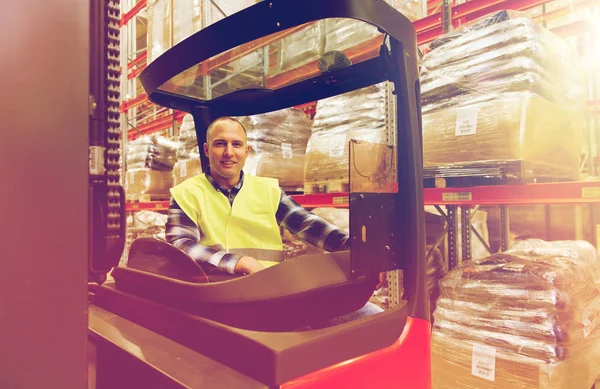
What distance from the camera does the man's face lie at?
2342 millimetres

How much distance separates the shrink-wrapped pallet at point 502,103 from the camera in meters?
2.34

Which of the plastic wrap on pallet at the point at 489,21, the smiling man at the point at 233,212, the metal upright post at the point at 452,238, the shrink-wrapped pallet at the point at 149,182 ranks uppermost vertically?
the plastic wrap on pallet at the point at 489,21

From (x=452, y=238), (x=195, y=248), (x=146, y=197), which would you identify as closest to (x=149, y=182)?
(x=146, y=197)

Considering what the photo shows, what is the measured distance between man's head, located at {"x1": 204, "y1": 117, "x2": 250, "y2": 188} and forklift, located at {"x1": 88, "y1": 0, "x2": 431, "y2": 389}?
661 millimetres

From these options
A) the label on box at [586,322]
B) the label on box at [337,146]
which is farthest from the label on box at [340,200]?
the label on box at [586,322]

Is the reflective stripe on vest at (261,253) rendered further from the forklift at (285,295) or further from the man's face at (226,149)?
the forklift at (285,295)

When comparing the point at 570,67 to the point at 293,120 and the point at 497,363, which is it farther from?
the point at 293,120

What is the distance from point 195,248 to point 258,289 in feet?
2.35

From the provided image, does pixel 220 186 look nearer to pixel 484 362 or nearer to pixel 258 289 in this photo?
pixel 258 289

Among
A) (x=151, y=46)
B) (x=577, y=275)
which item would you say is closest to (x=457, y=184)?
(x=577, y=275)

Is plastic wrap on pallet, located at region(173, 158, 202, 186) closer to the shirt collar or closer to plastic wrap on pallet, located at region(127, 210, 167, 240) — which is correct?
plastic wrap on pallet, located at region(127, 210, 167, 240)

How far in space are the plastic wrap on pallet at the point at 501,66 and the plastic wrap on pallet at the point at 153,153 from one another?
363 centimetres

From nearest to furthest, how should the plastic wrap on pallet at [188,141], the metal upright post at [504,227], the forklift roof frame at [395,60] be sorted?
the forklift roof frame at [395,60], the metal upright post at [504,227], the plastic wrap on pallet at [188,141]

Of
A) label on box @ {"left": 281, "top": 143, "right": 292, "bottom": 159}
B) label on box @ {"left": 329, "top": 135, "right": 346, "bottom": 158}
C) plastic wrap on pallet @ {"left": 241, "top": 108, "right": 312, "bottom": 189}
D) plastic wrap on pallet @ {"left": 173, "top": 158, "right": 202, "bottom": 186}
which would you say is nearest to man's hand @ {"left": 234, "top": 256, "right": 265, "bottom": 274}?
label on box @ {"left": 329, "top": 135, "right": 346, "bottom": 158}
